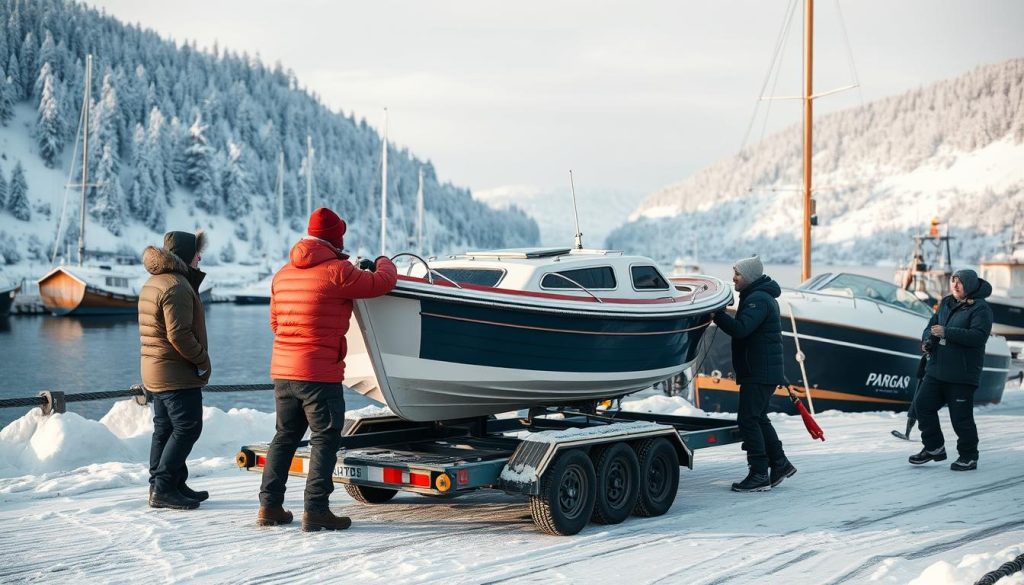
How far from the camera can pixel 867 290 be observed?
1694cm

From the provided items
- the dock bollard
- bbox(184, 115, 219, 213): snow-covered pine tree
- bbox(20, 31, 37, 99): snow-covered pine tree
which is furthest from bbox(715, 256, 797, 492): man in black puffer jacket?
bbox(20, 31, 37, 99): snow-covered pine tree

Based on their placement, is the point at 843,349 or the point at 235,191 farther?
the point at 235,191

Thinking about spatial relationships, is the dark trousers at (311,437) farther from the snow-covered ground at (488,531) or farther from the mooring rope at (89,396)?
the mooring rope at (89,396)

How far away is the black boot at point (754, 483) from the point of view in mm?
9125

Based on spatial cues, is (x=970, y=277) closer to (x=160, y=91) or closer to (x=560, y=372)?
(x=560, y=372)

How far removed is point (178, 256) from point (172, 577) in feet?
8.83

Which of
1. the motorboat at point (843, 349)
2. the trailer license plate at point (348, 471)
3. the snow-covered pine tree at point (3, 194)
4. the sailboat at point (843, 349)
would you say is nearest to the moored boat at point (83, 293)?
the snow-covered pine tree at point (3, 194)

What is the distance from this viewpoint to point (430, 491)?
280 inches

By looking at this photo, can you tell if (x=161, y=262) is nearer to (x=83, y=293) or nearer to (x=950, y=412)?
(x=950, y=412)

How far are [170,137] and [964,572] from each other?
113293 millimetres

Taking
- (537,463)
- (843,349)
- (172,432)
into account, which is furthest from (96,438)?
(843,349)

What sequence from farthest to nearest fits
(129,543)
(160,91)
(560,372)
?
1. (160,91)
2. (560,372)
3. (129,543)

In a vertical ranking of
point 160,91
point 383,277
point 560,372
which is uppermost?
point 160,91

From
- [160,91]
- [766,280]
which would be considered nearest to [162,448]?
[766,280]
